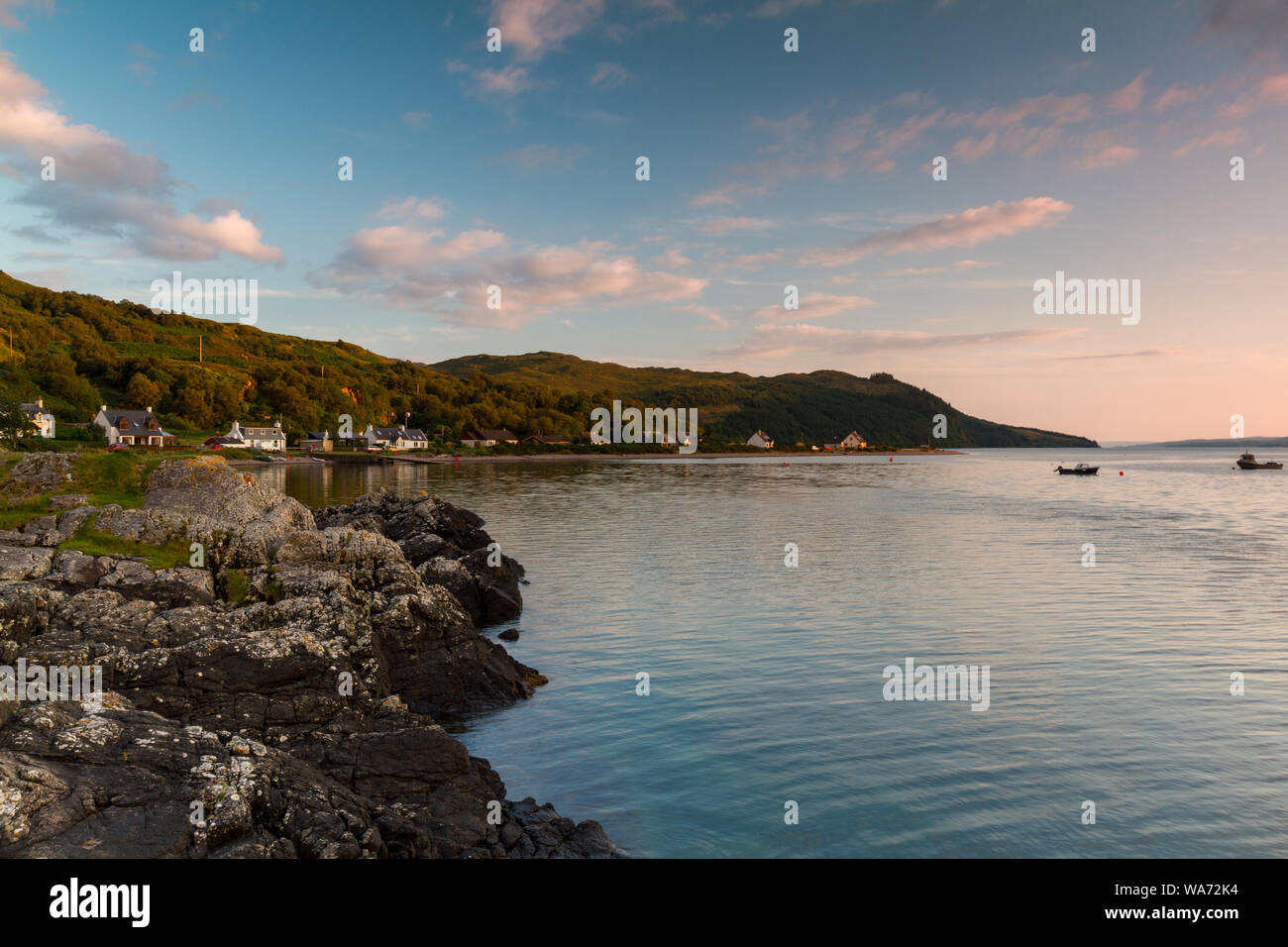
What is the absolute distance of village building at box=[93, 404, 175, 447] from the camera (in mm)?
155875

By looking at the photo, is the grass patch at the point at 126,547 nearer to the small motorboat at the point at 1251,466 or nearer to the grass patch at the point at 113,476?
the grass patch at the point at 113,476

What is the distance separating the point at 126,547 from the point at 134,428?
166330mm

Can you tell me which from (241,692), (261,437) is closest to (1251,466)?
(241,692)

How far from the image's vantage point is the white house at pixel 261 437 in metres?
183

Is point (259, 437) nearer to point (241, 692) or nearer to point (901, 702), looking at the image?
point (241, 692)

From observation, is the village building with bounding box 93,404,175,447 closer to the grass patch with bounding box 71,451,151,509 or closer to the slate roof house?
the slate roof house

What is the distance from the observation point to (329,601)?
18.6 m

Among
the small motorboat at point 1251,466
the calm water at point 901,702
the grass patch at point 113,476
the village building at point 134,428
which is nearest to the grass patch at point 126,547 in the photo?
the grass patch at point 113,476

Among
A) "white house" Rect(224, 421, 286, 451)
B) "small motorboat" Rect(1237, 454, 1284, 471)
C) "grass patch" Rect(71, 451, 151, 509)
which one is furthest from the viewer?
"white house" Rect(224, 421, 286, 451)

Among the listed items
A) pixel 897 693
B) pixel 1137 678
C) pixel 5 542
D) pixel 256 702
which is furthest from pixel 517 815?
pixel 1137 678

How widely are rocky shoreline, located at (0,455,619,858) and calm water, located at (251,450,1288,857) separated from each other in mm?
2273

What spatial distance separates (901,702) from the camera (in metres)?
20.0

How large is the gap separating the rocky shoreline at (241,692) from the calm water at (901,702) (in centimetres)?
→ 227

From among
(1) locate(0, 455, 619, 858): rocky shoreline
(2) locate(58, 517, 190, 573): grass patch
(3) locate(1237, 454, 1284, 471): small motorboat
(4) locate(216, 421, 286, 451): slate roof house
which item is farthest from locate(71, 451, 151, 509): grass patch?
(3) locate(1237, 454, 1284, 471): small motorboat
